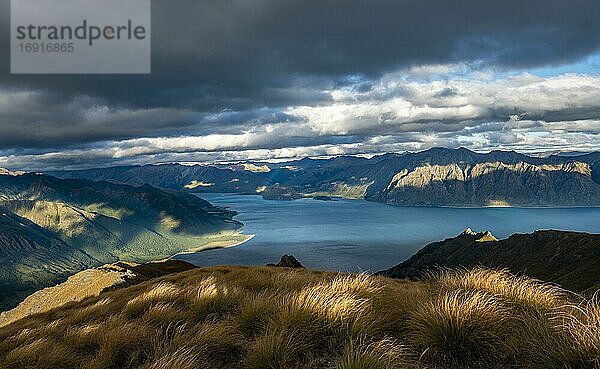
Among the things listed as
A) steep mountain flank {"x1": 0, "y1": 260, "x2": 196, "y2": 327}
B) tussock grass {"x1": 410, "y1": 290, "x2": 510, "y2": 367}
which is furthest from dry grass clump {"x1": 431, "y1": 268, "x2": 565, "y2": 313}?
steep mountain flank {"x1": 0, "y1": 260, "x2": 196, "y2": 327}

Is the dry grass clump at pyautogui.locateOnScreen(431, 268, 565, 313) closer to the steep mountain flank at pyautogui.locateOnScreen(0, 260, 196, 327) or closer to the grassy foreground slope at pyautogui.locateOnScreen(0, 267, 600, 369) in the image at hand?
the grassy foreground slope at pyautogui.locateOnScreen(0, 267, 600, 369)

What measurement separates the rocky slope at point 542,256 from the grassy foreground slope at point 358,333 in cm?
10352

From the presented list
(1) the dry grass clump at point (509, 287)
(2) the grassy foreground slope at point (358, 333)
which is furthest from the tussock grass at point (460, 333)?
(1) the dry grass clump at point (509, 287)

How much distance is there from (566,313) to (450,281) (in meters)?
3.40

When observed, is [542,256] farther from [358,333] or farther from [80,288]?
[358,333]

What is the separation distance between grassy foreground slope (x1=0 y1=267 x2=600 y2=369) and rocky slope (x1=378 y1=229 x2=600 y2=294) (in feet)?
340

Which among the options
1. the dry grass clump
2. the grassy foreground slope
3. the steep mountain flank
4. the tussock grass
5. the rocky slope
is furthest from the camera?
the rocky slope

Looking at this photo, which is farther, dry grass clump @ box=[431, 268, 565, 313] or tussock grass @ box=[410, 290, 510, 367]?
dry grass clump @ box=[431, 268, 565, 313]

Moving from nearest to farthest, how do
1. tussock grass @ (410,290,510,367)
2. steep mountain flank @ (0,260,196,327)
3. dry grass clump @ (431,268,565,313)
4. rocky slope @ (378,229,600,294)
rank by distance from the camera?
1. tussock grass @ (410,290,510,367)
2. dry grass clump @ (431,268,565,313)
3. steep mountain flank @ (0,260,196,327)
4. rocky slope @ (378,229,600,294)

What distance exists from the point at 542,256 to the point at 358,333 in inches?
6687

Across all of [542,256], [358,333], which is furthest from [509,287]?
[542,256]

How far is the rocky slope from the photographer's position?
370 ft

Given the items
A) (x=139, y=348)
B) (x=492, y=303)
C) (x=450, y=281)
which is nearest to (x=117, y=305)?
(x=139, y=348)

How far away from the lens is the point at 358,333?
26.5ft
